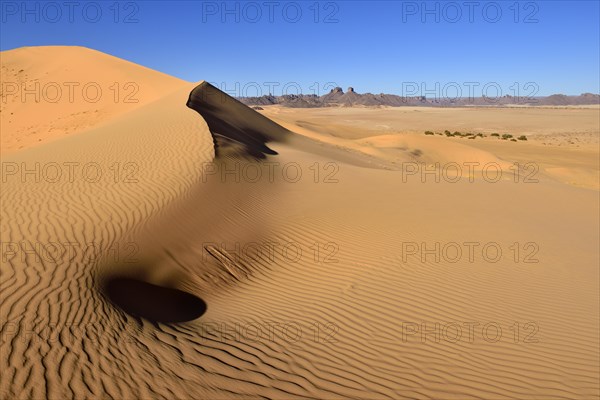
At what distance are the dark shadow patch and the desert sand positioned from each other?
0.03 m

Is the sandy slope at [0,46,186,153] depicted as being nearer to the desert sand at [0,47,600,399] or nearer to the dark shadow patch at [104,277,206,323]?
the desert sand at [0,47,600,399]

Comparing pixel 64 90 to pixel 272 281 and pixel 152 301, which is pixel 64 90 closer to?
pixel 272 281

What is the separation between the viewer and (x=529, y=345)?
16.9ft

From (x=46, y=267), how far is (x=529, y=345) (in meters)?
6.15

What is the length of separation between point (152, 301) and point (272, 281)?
2002mm

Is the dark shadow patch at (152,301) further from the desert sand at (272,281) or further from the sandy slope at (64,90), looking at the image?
the sandy slope at (64,90)

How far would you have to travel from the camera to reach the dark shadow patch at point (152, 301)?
493cm

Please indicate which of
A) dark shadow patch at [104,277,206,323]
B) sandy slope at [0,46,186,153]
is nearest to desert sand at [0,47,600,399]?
dark shadow patch at [104,277,206,323]

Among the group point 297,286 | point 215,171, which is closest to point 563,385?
point 297,286

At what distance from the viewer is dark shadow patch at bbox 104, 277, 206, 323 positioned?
4934 mm

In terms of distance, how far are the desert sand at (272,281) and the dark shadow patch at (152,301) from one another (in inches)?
1.4

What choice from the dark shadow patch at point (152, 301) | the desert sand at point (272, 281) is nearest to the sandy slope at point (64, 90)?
the desert sand at point (272, 281)

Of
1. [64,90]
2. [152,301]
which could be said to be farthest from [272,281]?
[64,90]

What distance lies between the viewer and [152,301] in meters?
5.42
